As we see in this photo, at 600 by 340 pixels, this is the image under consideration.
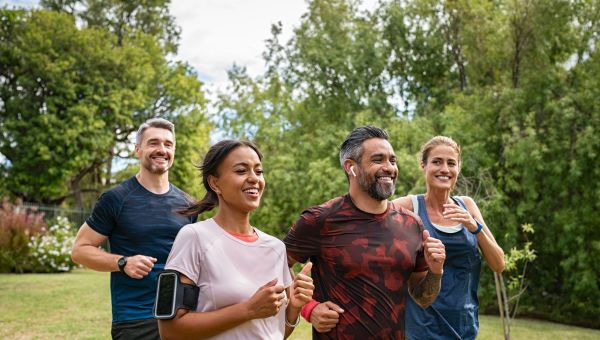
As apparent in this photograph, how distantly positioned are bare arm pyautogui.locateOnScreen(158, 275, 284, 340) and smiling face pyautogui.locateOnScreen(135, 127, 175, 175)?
83.1 inches

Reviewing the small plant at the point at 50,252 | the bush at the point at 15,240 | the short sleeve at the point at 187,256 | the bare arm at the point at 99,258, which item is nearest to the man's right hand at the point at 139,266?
the bare arm at the point at 99,258

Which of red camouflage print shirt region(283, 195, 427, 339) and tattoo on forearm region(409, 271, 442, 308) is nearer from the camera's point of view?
red camouflage print shirt region(283, 195, 427, 339)

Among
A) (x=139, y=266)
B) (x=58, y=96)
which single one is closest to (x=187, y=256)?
(x=139, y=266)

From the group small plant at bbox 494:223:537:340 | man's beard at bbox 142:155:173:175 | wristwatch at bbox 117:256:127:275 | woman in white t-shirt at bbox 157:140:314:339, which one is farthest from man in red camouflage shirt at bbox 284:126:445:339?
small plant at bbox 494:223:537:340

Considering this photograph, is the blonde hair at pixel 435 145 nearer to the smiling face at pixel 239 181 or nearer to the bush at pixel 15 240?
the smiling face at pixel 239 181

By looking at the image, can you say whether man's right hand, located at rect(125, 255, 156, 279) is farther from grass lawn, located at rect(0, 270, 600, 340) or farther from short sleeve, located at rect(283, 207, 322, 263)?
grass lawn, located at rect(0, 270, 600, 340)

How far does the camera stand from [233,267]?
2742 mm

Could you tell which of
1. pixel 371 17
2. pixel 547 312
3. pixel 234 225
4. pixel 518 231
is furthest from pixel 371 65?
pixel 234 225

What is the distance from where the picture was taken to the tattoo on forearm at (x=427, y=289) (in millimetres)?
3535

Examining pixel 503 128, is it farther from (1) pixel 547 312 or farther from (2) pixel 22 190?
(2) pixel 22 190

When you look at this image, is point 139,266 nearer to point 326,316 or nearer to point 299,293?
point 326,316

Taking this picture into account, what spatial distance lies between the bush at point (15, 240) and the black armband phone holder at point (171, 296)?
2025 centimetres

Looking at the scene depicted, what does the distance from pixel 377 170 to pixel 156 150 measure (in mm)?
1848

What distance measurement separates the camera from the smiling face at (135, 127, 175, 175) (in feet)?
15.1
